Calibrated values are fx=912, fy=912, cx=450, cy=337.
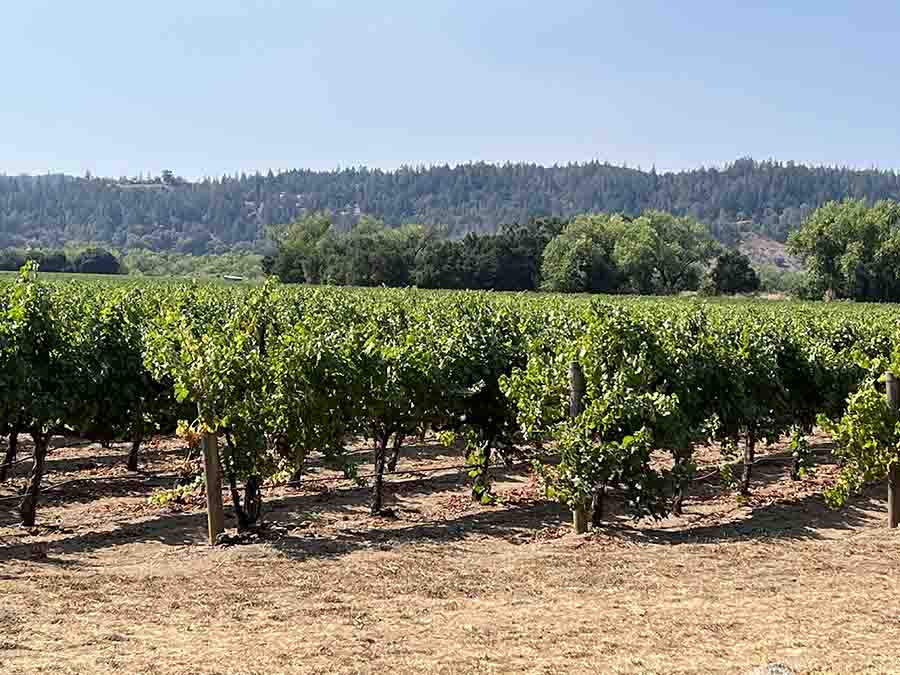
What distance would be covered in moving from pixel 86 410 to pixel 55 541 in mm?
2120

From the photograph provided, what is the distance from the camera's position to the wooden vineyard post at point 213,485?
35.2 feet

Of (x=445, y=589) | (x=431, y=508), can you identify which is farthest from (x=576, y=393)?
(x=445, y=589)

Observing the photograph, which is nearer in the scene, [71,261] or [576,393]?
[576,393]

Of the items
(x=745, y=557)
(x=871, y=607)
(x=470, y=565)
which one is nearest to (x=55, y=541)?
(x=470, y=565)

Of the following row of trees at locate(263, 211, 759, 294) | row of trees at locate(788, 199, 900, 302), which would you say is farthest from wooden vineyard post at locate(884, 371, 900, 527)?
row of trees at locate(263, 211, 759, 294)

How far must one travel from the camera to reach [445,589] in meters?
9.02

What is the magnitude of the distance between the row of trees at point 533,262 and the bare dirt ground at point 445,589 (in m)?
66.6

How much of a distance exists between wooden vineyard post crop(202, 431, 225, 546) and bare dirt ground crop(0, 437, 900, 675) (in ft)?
0.92

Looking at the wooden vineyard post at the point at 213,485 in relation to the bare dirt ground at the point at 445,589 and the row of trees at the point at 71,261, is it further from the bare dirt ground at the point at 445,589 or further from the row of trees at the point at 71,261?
the row of trees at the point at 71,261

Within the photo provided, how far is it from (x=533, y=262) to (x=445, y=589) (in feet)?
260

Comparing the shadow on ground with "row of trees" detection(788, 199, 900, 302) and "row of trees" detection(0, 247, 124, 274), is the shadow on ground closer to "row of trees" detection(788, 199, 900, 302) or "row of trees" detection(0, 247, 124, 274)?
"row of trees" detection(788, 199, 900, 302)

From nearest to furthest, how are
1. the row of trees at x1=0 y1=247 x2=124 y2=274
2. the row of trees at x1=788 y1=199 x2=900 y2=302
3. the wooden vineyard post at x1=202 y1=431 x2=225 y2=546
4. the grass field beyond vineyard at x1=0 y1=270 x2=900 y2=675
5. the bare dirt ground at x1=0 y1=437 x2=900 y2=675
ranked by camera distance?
the bare dirt ground at x1=0 y1=437 x2=900 y2=675, the grass field beyond vineyard at x1=0 y1=270 x2=900 y2=675, the wooden vineyard post at x1=202 y1=431 x2=225 y2=546, the row of trees at x1=788 y1=199 x2=900 y2=302, the row of trees at x1=0 y1=247 x2=124 y2=274

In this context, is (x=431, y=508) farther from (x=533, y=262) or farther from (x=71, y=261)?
(x=71, y=261)

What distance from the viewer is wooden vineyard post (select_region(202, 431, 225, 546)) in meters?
10.7
